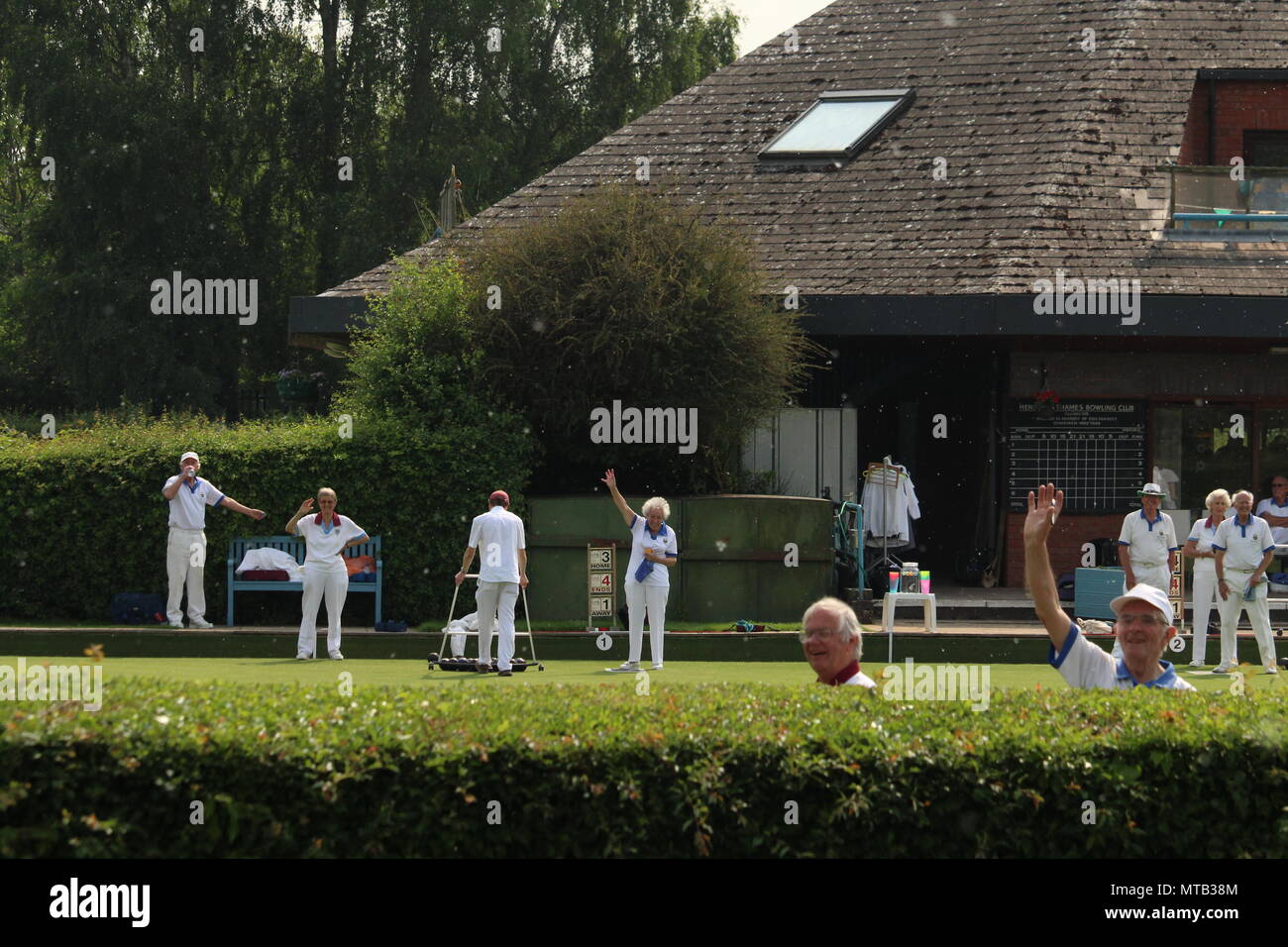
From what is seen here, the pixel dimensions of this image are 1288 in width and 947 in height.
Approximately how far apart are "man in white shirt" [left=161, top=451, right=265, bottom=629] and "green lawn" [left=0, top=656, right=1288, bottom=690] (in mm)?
1379

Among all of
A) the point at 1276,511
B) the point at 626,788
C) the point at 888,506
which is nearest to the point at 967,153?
the point at 888,506

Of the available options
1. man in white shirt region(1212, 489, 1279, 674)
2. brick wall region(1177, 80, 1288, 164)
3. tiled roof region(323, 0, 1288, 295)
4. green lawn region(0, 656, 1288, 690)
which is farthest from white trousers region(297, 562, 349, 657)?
brick wall region(1177, 80, 1288, 164)

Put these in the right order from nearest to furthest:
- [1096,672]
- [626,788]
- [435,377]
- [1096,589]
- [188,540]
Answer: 1. [626,788]
2. [1096,672]
3. [1096,589]
4. [188,540]
5. [435,377]

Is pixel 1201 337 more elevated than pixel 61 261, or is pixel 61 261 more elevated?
pixel 61 261

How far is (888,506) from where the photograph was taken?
2112 centimetres

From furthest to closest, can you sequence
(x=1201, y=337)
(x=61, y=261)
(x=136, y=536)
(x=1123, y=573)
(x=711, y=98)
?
(x=61, y=261)
(x=711, y=98)
(x=1201, y=337)
(x=136, y=536)
(x=1123, y=573)

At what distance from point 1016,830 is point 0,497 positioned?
1680cm

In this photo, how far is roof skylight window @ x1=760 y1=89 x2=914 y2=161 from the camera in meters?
25.1

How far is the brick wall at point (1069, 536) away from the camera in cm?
2259

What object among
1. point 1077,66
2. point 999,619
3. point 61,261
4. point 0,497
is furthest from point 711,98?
point 61,261

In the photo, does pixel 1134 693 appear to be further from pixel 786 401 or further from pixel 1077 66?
pixel 1077 66

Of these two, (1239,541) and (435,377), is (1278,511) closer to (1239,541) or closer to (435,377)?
(1239,541)

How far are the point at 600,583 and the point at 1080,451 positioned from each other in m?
7.50

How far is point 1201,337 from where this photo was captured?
2188 centimetres
